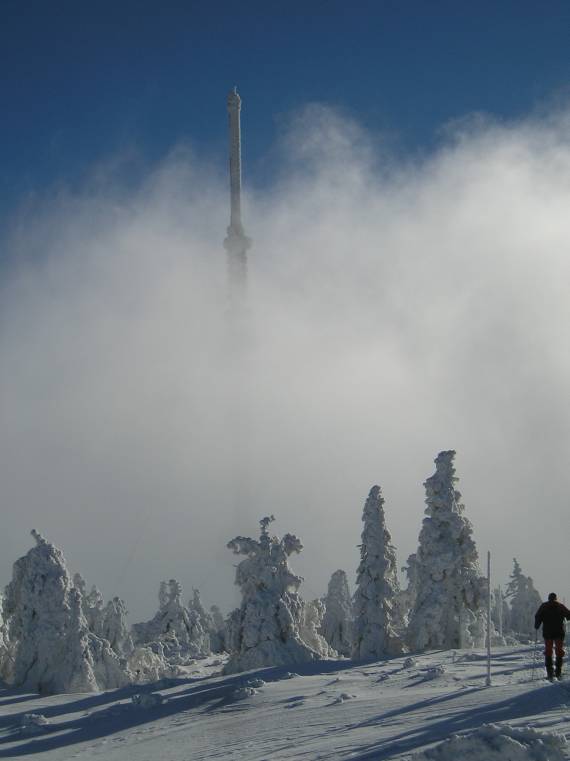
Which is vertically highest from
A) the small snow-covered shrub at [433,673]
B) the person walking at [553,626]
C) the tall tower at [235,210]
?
the tall tower at [235,210]

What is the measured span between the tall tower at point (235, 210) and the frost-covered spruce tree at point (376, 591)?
82325 mm

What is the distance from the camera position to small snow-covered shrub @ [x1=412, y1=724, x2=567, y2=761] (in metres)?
10.8

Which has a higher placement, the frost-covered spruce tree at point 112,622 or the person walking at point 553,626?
the person walking at point 553,626

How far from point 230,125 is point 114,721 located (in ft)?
392

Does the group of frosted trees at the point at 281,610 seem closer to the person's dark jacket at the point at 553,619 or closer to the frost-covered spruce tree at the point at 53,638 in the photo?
the frost-covered spruce tree at the point at 53,638

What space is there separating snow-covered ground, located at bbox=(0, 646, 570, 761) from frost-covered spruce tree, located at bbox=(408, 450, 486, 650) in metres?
10.0

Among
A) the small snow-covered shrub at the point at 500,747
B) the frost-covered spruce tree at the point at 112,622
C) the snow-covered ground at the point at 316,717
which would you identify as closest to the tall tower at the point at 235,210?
the frost-covered spruce tree at the point at 112,622

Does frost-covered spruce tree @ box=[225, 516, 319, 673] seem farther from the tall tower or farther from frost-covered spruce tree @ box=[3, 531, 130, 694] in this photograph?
the tall tower

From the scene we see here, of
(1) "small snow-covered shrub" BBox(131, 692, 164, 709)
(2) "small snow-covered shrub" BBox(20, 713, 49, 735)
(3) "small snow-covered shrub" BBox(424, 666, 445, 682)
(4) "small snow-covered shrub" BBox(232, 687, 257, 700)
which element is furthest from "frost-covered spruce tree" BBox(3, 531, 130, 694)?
(3) "small snow-covered shrub" BBox(424, 666, 445, 682)

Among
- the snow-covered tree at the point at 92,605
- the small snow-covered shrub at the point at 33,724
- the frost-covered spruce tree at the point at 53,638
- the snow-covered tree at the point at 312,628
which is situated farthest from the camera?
the snow-covered tree at the point at 92,605

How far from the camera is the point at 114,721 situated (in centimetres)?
2344

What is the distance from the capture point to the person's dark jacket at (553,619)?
677 inches

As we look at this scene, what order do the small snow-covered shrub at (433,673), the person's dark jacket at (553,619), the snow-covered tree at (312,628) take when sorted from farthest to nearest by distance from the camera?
the snow-covered tree at (312,628), the small snow-covered shrub at (433,673), the person's dark jacket at (553,619)

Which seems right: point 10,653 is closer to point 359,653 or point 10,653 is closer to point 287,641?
point 287,641
